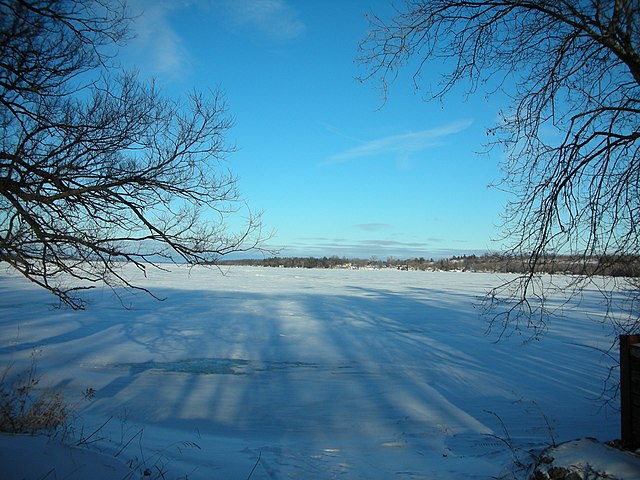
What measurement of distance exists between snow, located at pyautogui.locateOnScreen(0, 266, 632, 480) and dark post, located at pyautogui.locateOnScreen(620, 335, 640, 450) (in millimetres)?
1314

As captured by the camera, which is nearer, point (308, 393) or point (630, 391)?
point (630, 391)

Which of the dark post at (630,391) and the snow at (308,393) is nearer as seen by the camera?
the dark post at (630,391)

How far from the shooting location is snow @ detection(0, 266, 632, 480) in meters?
4.37

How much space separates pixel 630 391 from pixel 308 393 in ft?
15.7

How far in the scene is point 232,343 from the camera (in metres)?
10.6

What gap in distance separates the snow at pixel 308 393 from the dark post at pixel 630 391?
1.31 meters

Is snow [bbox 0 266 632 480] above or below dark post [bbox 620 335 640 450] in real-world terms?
below

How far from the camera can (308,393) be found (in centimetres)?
695

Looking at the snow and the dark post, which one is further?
the snow

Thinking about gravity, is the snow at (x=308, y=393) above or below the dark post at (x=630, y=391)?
below

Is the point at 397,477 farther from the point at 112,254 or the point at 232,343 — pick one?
the point at 232,343

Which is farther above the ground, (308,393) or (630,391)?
(630,391)

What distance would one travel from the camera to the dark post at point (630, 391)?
3.29 m

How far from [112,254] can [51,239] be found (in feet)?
2.07
